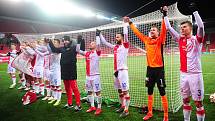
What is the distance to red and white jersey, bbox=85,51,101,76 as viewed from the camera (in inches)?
264

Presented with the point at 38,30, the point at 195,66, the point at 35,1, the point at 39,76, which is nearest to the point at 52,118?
the point at 39,76

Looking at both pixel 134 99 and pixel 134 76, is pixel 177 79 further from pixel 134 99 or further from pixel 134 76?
pixel 134 76

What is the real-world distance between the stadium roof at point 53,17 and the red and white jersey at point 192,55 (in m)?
23.5

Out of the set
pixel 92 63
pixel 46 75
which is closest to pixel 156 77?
pixel 92 63

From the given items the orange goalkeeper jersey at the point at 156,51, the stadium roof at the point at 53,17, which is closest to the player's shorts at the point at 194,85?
the orange goalkeeper jersey at the point at 156,51

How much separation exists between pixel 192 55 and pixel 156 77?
3.44 ft

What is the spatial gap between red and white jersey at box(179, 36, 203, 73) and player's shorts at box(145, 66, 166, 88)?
66 centimetres

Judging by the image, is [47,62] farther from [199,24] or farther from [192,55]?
[199,24]

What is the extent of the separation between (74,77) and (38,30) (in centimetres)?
2923

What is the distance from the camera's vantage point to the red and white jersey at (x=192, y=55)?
480cm

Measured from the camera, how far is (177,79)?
24.7 ft

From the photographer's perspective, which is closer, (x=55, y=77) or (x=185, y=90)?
(x=185, y=90)

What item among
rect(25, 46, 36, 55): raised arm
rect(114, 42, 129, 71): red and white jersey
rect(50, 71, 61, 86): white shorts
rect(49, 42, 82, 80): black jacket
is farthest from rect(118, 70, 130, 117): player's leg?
rect(25, 46, 36, 55): raised arm

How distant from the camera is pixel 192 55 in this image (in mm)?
4859
